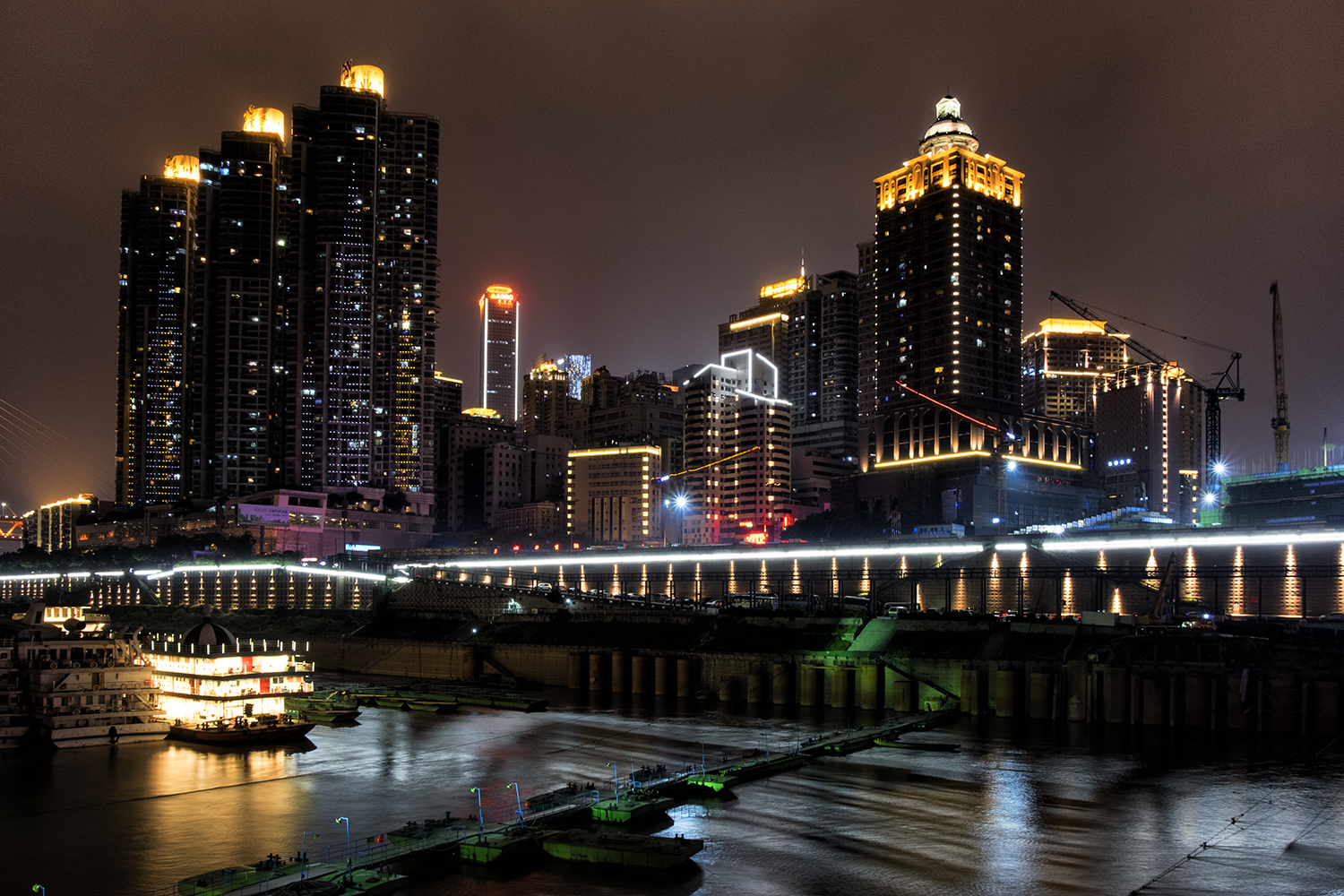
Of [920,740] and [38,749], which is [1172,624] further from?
[38,749]

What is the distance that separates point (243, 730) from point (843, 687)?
45.8 metres

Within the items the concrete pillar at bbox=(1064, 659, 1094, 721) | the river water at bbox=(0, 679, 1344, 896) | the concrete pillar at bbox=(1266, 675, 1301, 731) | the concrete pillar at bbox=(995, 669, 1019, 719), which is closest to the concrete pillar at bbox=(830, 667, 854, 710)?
the river water at bbox=(0, 679, 1344, 896)

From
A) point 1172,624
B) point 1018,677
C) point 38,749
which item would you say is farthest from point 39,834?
point 1172,624

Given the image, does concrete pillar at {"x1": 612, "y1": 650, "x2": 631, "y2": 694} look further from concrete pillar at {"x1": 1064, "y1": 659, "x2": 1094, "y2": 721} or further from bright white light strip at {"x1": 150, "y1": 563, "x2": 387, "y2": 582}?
bright white light strip at {"x1": 150, "y1": 563, "x2": 387, "y2": 582}

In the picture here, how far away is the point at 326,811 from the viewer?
53.0m

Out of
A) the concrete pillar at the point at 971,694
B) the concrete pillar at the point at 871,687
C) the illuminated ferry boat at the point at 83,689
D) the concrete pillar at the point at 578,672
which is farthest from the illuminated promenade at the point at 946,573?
the illuminated ferry boat at the point at 83,689

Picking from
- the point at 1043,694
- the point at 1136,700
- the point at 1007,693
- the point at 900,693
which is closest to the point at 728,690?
the point at 900,693

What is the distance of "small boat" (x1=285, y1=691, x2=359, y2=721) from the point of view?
83.9m

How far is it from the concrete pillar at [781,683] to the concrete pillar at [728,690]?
13.7 ft

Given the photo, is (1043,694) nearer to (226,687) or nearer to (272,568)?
(226,687)

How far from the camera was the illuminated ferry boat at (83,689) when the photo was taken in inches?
2904

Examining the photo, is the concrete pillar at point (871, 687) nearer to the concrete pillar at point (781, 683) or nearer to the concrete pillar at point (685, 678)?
the concrete pillar at point (781, 683)

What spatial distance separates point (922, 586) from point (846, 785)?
2801 inches

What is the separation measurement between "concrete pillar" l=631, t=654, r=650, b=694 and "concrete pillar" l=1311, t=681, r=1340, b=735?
54.0 meters
